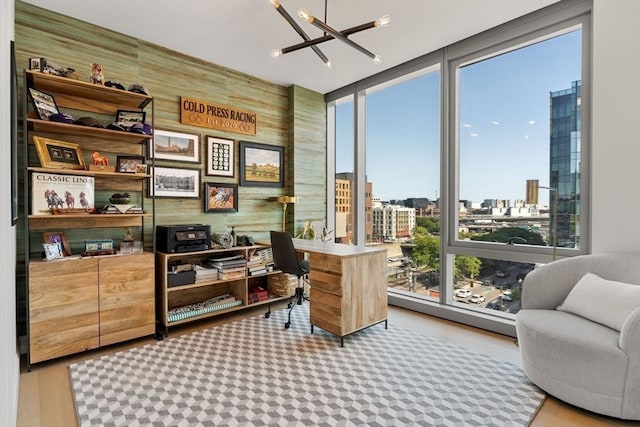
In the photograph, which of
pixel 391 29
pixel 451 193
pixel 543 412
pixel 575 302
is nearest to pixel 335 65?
pixel 391 29

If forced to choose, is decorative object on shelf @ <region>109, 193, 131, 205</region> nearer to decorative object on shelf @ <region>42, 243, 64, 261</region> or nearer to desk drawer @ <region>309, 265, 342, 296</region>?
decorative object on shelf @ <region>42, 243, 64, 261</region>

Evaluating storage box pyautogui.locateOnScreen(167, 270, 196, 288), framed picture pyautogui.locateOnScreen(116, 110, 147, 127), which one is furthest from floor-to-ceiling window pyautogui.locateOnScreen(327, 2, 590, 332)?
framed picture pyautogui.locateOnScreen(116, 110, 147, 127)

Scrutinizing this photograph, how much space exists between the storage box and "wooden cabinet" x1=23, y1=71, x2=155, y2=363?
0.58 ft

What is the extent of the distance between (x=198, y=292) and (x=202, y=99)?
7.22 feet

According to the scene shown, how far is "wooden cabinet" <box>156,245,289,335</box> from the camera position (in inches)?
119

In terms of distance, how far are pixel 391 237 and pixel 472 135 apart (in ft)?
5.03

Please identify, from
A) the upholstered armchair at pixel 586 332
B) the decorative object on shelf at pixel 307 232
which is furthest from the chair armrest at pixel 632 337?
the decorative object on shelf at pixel 307 232

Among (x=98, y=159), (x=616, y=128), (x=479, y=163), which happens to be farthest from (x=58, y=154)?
(x=616, y=128)

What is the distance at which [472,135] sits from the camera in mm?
3400

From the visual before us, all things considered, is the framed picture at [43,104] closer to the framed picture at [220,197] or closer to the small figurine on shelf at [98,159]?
the small figurine on shelf at [98,159]

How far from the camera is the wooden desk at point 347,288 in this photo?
9.06ft

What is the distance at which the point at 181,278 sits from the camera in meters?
3.12

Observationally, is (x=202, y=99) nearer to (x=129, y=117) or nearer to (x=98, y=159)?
(x=129, y=117)

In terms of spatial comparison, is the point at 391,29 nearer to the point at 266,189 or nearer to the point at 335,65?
the point at 335,65
